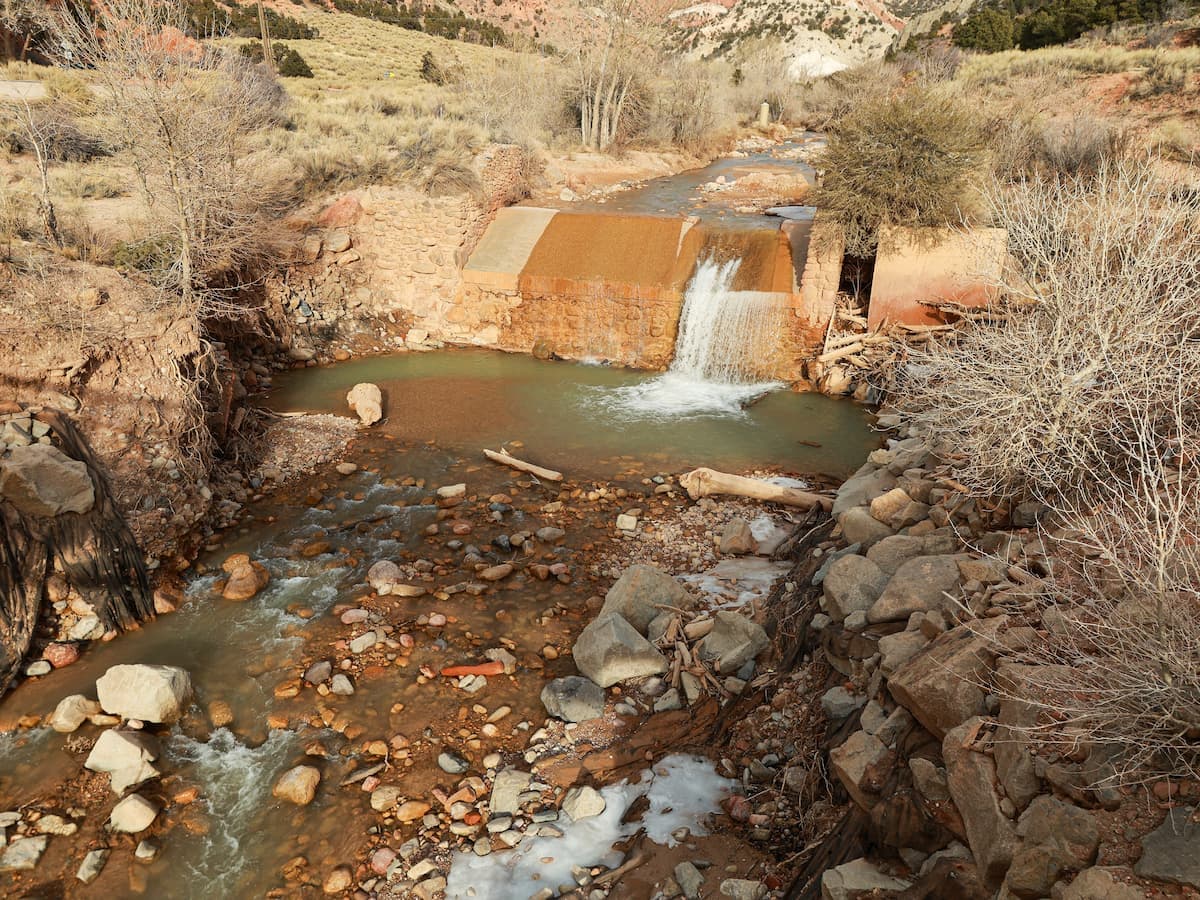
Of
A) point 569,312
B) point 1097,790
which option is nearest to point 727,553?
point 1097,790

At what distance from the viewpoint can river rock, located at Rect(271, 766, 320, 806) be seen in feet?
14.5

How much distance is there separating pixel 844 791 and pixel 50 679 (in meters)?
5.50

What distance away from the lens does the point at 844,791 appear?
3.71 meters

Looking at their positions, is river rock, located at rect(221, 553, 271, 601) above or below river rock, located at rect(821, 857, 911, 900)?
below

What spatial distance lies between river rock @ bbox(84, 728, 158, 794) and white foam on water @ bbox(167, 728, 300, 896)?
199 mm

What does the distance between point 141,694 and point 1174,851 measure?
5547 mm

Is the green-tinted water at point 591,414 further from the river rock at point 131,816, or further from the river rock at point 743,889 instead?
the river rock at point 743,889

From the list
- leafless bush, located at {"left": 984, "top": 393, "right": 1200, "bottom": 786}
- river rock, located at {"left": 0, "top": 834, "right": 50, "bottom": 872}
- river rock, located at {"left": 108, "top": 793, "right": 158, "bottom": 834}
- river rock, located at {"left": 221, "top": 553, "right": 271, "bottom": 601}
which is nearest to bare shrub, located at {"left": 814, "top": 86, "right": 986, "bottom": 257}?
leafless bush, located at {"left": 984, "top": 393, "right": 1200, "bottom": 786}

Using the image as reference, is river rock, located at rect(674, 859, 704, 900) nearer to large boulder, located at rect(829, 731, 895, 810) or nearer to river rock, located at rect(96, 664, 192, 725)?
large boulder, located at rect(829, 731, 895, 810)

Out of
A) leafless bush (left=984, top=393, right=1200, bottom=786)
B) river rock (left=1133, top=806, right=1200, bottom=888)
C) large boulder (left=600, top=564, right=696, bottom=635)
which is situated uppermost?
leafless bush (left=984, top=393, right=1200, bottom=786)

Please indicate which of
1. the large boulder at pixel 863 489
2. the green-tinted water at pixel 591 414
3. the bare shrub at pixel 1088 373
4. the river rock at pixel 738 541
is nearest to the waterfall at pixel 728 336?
the green-tinted water at pixel 591 414

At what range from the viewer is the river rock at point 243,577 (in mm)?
6328

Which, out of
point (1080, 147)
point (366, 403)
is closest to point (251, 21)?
point (366, 403)

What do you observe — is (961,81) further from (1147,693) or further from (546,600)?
(1147,693)
